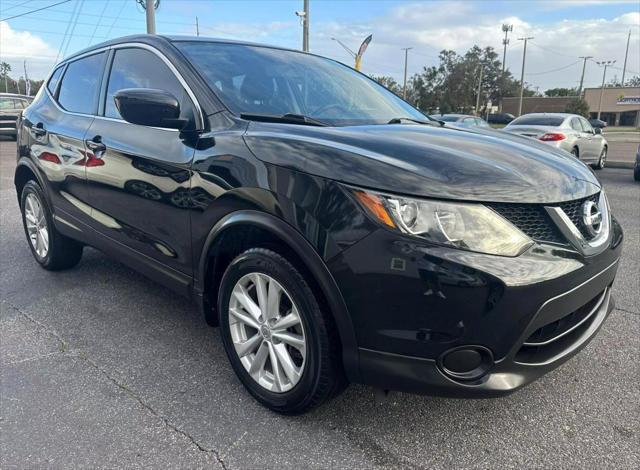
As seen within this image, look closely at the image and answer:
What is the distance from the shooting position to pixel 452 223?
1777 millimetres

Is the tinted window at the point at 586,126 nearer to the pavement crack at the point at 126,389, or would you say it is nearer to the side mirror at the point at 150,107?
the side mirror at the point at 150,107

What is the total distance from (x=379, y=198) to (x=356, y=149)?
29 cm

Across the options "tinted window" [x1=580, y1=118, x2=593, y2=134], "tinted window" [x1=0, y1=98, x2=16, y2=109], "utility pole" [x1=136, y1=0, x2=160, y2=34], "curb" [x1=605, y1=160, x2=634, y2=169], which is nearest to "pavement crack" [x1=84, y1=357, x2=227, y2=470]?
"tinted window" [x1=580, y1=118, x2=593, y2=134]

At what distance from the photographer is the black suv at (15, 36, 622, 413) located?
1.78 m

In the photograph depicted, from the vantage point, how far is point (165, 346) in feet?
9.80

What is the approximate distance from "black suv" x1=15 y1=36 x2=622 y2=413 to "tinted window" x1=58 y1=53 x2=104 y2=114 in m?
0.51

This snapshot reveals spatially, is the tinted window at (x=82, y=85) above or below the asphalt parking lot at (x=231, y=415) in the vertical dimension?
above

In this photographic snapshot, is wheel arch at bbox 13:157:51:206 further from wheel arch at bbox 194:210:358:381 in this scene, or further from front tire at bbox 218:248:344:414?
front tire at bbox 218:248:344:414

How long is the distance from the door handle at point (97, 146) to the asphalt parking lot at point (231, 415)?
112 centimetres

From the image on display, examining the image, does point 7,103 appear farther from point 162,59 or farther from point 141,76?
point 162,59

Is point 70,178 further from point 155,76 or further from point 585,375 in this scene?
point 585,375

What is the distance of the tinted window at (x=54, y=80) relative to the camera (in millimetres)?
4141

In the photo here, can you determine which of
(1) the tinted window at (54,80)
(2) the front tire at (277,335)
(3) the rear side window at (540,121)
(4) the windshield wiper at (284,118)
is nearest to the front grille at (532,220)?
(2) the front tire at (277,335)

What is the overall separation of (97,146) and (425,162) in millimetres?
2251
